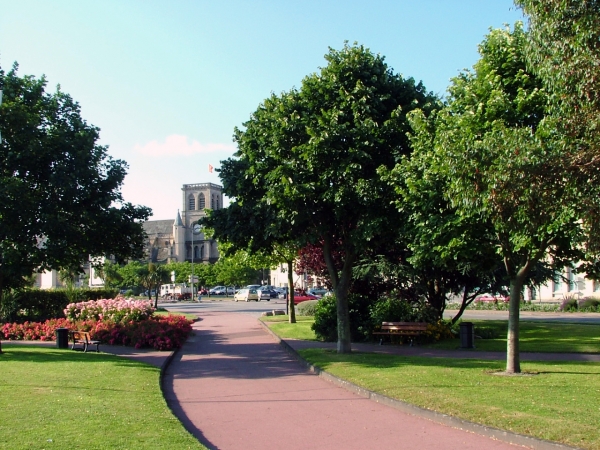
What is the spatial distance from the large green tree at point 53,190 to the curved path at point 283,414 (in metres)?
5.87

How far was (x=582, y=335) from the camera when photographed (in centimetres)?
2353

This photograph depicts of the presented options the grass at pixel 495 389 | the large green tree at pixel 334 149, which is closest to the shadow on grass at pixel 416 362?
the grass at pixel 495 389

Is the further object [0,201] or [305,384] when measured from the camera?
[0,201]

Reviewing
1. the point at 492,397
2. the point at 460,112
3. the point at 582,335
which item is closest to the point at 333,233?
the point at 460,112

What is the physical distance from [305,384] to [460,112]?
6.70m

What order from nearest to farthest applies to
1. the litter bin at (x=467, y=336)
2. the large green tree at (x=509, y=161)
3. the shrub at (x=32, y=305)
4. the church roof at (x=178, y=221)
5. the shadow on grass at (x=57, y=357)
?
the large green tree at (x=509, y=161) → the shadow on grass at (x=57, y=357) → the litter bin at (x=467, y=336) → the shrub at (x=32, y=305) → the church roof at (x=178, y=221)

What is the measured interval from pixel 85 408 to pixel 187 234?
145m

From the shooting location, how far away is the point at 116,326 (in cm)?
2361

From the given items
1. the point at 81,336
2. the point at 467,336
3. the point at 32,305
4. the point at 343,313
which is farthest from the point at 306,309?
the point at 343,313

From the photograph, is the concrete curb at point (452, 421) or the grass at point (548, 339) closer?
the concrete curb at point (452, 421)

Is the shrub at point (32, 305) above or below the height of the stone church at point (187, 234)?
below

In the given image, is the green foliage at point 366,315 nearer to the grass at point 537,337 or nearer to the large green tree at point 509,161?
the grass at point 537,337

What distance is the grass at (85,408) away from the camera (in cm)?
755

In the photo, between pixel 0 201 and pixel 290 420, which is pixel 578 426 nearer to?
pixel 290 420
